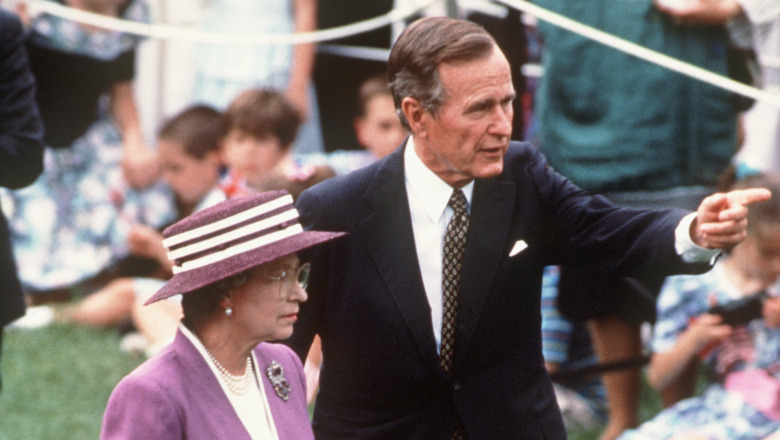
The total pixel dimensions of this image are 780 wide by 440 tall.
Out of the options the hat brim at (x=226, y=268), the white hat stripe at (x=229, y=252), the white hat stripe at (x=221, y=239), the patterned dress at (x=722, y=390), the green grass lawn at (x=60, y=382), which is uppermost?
the white hat stripe at (x=221, y=239)

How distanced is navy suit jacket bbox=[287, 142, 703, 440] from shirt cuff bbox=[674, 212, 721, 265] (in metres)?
0.10

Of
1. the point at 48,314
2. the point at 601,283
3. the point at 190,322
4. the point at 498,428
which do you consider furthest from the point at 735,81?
the point at 48,314

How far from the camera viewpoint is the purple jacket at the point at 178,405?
8.93ft

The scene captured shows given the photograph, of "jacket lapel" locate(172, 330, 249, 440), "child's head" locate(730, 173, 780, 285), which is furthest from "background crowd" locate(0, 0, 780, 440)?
"jacket lapel" locate(172, 330, 249, 440)

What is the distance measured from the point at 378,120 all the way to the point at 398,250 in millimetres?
3726

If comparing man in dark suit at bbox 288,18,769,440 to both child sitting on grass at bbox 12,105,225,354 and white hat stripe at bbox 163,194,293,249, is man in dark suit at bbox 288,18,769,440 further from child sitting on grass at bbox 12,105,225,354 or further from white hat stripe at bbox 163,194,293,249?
child sitting on grass at bbox 12,105,225,354

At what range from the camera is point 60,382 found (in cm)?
650

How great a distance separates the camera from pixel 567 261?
3.53 m

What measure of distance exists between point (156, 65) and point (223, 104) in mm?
916

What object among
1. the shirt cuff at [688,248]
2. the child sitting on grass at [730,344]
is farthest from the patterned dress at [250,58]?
the shirt cuff at [688,248]

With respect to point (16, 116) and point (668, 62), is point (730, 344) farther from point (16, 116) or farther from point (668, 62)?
point (16, 116)

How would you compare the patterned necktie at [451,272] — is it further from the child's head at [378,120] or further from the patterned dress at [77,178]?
the patterned dress at [77,178]

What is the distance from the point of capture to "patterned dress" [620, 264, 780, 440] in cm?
490

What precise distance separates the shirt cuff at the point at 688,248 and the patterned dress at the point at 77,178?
5.26m
